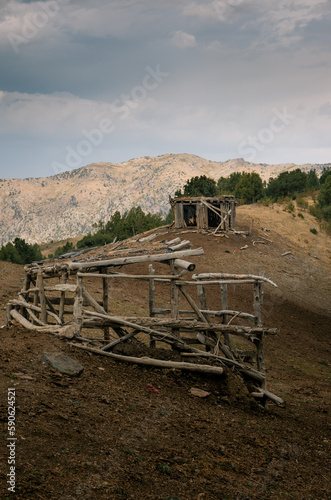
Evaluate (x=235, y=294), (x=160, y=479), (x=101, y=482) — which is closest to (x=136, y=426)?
(x=160, y=479)

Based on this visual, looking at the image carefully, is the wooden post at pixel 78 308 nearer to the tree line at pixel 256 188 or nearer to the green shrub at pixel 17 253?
the green shrub at pixel 17 253

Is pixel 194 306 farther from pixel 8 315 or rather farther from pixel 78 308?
pixel 8 315

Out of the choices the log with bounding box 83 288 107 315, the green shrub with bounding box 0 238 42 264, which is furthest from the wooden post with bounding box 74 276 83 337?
the green shrub with bounding box 0 238 42 264

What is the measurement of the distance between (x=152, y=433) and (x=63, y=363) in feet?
8.44

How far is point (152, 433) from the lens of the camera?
6504mm

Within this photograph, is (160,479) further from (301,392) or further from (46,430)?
(301,392)

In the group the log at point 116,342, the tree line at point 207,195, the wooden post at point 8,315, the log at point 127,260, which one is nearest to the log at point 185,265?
the log at point 127,260

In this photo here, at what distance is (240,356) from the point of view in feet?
33.9

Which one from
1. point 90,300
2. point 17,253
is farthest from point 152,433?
point 17,253

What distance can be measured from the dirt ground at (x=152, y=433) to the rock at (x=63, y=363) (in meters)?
0.18

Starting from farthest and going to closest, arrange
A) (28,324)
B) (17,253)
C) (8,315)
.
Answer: (17,253) < (8,315) < (28,324)

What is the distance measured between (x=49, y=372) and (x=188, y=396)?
3.14 metres

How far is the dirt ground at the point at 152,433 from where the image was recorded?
4880mm

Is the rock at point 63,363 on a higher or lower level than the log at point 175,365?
higher
